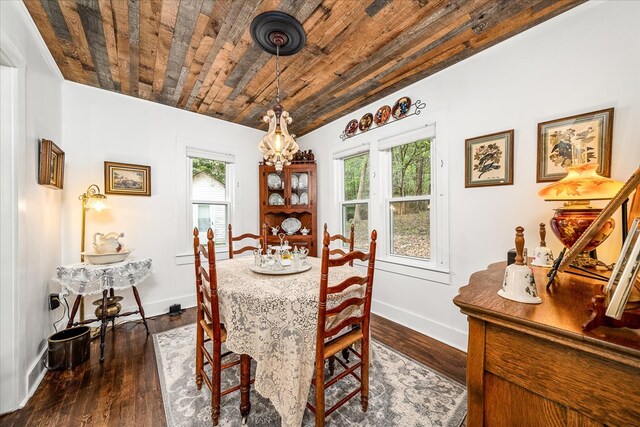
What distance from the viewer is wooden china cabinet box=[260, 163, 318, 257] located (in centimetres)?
377

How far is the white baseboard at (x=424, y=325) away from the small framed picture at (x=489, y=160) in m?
1.38

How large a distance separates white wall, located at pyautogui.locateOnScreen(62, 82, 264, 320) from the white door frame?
115 centimetres

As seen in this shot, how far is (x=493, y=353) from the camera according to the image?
2.67 feet

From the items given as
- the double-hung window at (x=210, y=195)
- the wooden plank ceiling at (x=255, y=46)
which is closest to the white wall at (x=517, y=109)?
the wooden plank ceiling at (x=255, y=46)

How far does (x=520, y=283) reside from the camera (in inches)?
35.1

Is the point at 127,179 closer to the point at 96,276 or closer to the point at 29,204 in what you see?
the point at 29,204

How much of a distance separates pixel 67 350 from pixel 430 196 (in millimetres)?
3530

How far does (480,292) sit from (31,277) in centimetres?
297

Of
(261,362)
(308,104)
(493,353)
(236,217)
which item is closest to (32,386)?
(261,362)

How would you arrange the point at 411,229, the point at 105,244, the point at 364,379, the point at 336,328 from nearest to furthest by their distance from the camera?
1. the point at 336,328
2. the point at 364,379
3. the point at 105,244
4. the point at 411,229

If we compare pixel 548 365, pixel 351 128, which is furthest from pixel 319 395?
pixel 351 128

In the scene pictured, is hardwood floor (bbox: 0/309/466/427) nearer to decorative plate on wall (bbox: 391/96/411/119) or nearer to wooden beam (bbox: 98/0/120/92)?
decorative plate on wall (bbox: 391/96/411/119)

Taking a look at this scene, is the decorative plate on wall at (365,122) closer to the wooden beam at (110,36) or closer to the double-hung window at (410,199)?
the double-hung window at (410,199)

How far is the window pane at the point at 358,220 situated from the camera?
11.0ft
